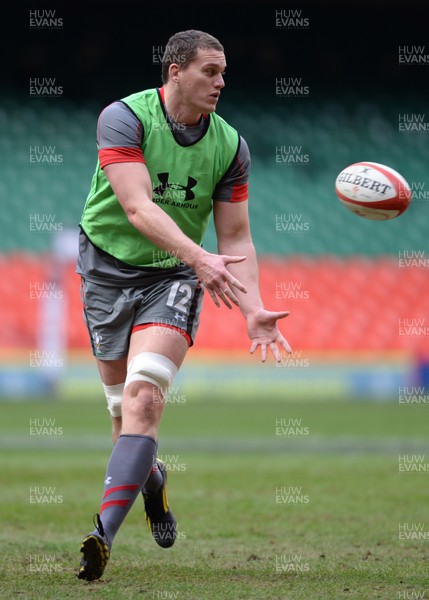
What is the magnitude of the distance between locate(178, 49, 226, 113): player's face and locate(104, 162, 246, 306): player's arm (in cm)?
46

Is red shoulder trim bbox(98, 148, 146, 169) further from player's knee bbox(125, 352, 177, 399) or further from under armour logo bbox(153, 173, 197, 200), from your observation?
player's knee bbox(125, 352, 177, 399)

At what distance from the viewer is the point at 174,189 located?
16.1 ft

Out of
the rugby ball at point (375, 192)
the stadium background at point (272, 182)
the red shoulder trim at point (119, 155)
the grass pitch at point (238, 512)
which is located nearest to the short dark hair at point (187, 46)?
the red shoulder trim at point (119, 155)

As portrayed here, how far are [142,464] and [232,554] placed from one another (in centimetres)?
113

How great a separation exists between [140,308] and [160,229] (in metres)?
0.57

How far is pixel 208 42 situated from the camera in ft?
15.6

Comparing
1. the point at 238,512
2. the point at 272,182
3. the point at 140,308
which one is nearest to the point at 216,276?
the point at 140,308

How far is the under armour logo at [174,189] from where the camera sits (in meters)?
4.87

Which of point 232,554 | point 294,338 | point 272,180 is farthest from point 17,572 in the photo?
point 272,180

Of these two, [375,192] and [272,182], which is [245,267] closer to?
[375,192]

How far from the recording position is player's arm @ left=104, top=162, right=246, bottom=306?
14.0ft

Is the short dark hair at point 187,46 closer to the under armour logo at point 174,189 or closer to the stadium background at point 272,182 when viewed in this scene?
the under armour logo at point 174,189

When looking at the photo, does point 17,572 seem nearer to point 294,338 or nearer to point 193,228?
point 193,228

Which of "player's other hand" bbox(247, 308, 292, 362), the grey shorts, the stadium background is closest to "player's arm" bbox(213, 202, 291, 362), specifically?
"player's other hand" bbox(247, 308, 292, 362)
